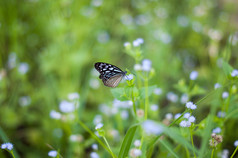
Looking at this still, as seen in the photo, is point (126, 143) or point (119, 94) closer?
point (126, 143)

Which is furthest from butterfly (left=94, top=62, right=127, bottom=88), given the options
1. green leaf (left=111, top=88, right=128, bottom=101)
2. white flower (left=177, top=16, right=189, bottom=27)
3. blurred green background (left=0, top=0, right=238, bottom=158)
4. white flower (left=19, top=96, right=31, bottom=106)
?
white flower (left=177, top=16, right=189, bottom=27)

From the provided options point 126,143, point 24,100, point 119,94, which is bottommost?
point 126,143

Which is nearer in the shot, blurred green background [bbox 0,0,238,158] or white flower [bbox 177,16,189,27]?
blurred green background [bbox 0,0,238,158]

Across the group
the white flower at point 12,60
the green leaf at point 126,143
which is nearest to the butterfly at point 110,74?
the green leaf at point 126,143

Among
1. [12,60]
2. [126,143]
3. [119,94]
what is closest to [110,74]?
[119,94]

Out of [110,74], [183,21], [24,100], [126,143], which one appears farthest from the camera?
[183,21]

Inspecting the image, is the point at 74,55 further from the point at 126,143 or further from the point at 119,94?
the point at 126,143

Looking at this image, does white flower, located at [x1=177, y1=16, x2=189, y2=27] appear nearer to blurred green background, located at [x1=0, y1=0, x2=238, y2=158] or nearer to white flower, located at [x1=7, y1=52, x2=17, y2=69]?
blurred green background, located at [x1=0, y1=0, x2=238, y2=158]

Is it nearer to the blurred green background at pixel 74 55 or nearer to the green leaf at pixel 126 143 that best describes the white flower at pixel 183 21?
the blurred green background at pixel 74 55

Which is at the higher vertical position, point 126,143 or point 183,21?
point 183,21

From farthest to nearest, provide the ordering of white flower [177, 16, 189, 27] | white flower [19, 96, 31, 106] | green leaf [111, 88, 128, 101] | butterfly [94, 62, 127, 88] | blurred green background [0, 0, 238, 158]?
1. white flower [177, 16, 189, 27]
2. white flower [19, 96, 31, 106]
3. blurred green background [0, 0, 238, 158]
4. butterfly [94, 62, 127, 88]
5. green leaf [111, 88, 128, 101]
